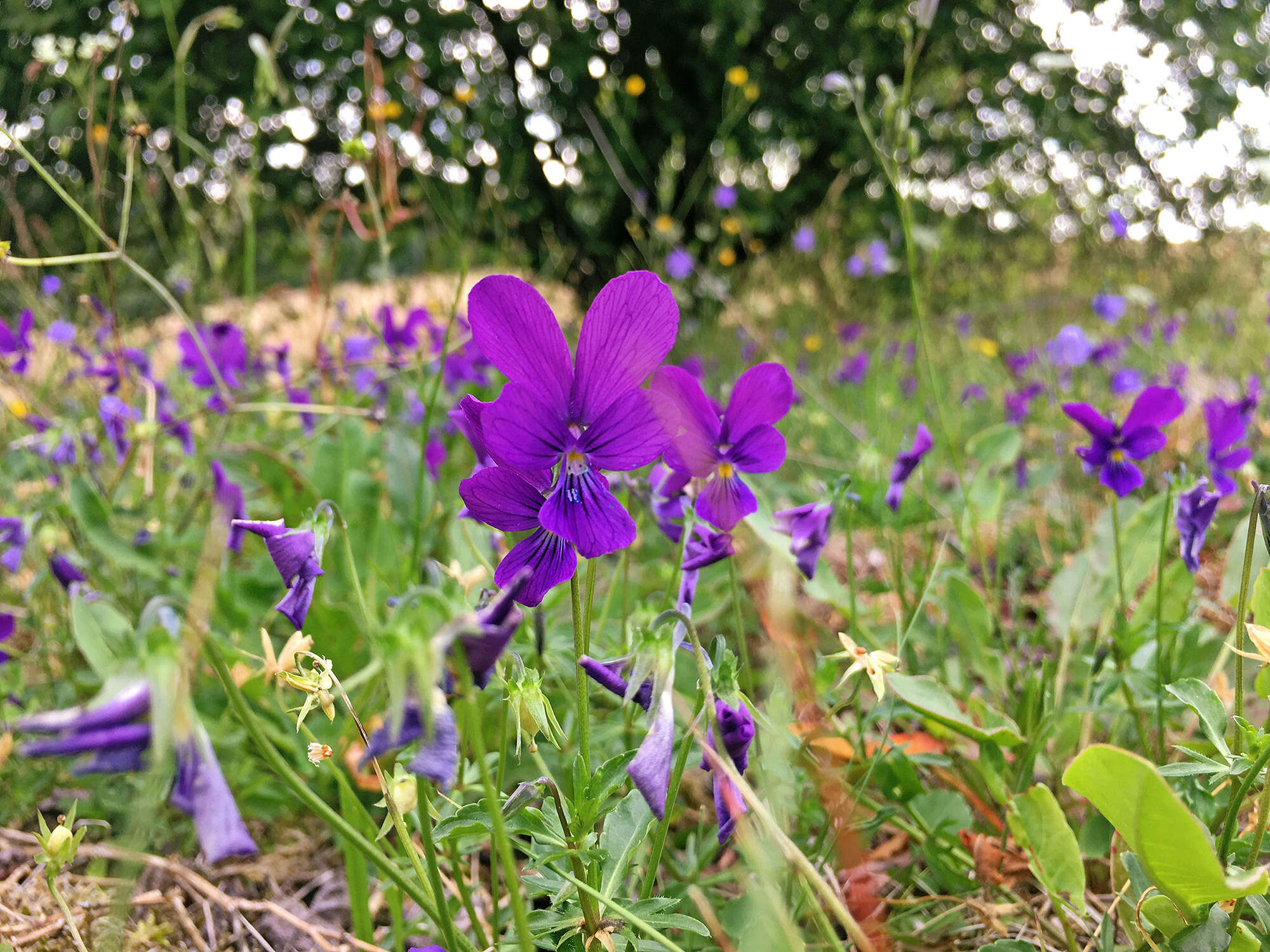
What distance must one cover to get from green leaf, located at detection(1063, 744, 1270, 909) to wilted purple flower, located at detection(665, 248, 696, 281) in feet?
13.9

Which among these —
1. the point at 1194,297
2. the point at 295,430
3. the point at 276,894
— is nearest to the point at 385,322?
the point at 295,430

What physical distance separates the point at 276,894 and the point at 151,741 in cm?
100

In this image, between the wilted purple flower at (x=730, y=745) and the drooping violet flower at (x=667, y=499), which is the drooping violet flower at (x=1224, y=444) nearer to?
the drooping violet flower at (x=667, y=499)

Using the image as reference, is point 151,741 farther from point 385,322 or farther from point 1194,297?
point 1194,297

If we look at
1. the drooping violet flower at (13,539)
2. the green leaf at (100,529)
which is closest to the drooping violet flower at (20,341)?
the green leaf at (100,529)

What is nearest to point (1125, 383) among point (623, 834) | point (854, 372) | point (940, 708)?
point (854, 372)

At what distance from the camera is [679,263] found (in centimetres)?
502

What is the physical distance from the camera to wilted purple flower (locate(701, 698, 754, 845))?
26.3 inches

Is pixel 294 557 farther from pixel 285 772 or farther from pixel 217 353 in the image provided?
pixel 217 353

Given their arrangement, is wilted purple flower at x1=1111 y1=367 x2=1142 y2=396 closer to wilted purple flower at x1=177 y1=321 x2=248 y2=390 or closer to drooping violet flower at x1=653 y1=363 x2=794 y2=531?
drooping violet flower at x1=653 y1=363 x2=794 y2=531

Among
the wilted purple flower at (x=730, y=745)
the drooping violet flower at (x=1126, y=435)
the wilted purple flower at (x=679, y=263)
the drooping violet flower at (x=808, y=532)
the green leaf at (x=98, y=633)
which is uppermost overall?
the wilted purple flower at (x=679, y=263)

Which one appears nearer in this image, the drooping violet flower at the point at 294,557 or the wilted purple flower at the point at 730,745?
the wilted purple flower at the point at 730,745

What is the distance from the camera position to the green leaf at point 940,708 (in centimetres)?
110

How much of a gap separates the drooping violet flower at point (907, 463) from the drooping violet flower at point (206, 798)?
1048 millimetres
